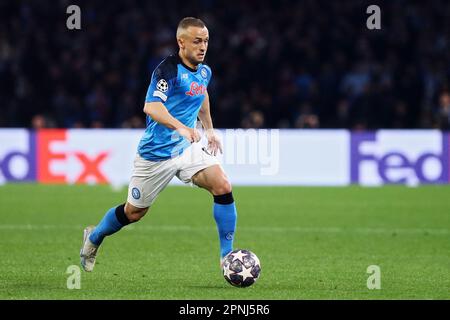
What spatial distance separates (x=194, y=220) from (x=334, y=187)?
17.6 ft

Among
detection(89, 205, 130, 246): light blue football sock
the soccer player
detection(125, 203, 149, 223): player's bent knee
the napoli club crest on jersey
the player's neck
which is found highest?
the player's neck

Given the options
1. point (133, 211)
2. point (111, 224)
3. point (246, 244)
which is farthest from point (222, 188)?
point (246, 244)

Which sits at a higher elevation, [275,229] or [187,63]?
[187,63]

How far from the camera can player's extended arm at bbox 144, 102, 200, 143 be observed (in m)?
7.17

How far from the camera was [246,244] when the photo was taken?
10172 mm

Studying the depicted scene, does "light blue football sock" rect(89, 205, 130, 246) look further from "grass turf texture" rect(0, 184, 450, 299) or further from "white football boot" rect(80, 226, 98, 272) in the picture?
"grass turf texture" rect(0, 184, 450, 299)

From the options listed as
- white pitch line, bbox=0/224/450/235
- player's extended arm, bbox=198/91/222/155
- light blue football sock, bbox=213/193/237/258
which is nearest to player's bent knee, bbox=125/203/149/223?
light blue football sock, bbox=213/193/237/258

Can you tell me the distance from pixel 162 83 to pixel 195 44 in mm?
407

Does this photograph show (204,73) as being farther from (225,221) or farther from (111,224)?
(111,224)

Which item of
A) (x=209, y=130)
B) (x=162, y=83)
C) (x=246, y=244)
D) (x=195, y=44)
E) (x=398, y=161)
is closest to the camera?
(x=162, y=83)

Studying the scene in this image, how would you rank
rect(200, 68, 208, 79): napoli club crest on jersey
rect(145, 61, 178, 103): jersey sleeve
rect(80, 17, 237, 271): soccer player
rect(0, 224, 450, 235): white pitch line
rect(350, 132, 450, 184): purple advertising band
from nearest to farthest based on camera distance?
rect(145, 61, 178, 103): jersey sleeve < rect(80, 17, 237, 271): soccer player < rect(200, 68, 208, 79): napoli club crest on jersey < rect(0, 224, 450, 235): white pitch line < rect(350, 132, 450, 184): purple advertising band

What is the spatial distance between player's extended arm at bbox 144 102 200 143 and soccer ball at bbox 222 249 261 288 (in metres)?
0.91

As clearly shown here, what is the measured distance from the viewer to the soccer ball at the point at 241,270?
23.6ft

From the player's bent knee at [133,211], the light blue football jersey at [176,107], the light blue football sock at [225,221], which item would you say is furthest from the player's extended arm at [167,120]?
the player's bent knee at [133,211]
